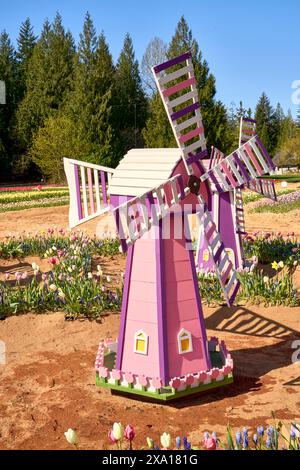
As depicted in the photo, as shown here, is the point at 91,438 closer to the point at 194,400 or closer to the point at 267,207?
the point at 194,400

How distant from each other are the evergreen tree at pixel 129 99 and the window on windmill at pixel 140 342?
127 feet

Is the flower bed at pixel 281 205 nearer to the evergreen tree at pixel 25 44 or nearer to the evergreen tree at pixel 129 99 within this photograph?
the evergreen tree at pixel 129 99

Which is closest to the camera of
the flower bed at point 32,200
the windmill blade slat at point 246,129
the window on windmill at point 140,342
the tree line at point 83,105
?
the window on windmill at point 140,342

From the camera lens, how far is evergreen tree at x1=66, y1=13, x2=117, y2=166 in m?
36.7

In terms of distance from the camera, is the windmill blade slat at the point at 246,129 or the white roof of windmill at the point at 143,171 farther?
the windmill blade slat at the point at 246,129

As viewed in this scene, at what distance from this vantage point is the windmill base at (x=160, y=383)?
16.4 ft

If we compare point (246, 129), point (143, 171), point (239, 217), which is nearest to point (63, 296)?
point (143, 171)

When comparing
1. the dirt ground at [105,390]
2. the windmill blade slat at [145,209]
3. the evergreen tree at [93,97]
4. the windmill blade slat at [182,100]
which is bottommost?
the dirt ground at [105,390]

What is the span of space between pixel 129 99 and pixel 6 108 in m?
10.7

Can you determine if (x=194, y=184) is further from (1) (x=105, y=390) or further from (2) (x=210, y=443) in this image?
(2) (x=210, y=443)

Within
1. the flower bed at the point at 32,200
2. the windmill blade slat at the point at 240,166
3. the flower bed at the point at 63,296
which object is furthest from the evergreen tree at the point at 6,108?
the windmill blade slat at the point at 240,166

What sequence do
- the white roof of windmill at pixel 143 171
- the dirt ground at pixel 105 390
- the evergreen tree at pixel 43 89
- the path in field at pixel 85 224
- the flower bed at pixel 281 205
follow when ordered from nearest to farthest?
the dirt ground at pixel 105 390 → the white roof of windmill at pixel 143 171 → the path in field at pixel 85 224 → the flower bed at pixel 281 205 → the evergreen tree at pixel 43 89
